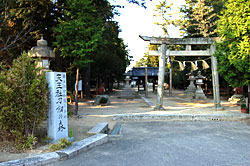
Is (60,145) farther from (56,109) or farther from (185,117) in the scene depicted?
(185,117)

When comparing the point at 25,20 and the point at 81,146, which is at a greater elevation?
the point at 25,20

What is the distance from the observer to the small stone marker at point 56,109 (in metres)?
4.84

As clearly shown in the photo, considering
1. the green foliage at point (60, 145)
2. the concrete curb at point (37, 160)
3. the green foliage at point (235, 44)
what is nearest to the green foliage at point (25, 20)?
the green foliage at point (60, 145)

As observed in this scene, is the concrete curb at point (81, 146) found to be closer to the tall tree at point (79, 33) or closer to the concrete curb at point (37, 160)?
the concrete curb at point (37, 160)

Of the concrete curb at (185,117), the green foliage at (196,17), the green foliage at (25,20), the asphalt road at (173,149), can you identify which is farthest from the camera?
the green foliage at (196,17)

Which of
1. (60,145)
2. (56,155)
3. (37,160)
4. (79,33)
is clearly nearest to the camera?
(37,160)

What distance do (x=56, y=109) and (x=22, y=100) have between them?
797 mm

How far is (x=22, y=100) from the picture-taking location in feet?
14.7

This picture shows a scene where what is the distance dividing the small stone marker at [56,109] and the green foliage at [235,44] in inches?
279

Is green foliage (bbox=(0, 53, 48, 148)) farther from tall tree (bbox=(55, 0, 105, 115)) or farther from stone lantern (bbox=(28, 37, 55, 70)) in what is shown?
tall tree (bbox=(55, 0, 105, 115))

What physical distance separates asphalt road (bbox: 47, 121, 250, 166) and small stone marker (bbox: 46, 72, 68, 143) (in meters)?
0.97

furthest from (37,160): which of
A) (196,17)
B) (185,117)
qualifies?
(196,17)

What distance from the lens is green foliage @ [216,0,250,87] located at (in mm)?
7980

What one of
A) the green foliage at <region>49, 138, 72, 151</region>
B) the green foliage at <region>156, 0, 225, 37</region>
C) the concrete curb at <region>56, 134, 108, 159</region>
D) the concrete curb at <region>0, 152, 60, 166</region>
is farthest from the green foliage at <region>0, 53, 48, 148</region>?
the green foliage at <region>156, 0, 225, 37</region>
